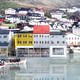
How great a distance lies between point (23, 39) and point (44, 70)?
642cm

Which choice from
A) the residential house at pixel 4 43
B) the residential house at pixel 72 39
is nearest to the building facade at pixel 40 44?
the residential house at pixel 4 43

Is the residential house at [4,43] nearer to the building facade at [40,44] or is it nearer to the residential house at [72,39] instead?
the building facade at [40,44]

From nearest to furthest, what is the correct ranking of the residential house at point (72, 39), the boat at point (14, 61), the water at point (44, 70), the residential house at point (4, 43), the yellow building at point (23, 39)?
the water at point (44, 70) < the boat at point (14, 61) < the residential house at point (4, 43) < the yellow building at point (23, 39) < the residential house at point (72, 39)

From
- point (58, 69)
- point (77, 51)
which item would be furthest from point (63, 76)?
point (77, 51)

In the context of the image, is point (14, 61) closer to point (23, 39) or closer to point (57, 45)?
point (23, 39)

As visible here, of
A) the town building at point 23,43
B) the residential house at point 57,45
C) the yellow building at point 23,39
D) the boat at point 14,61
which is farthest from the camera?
the yellow building at point 23,39

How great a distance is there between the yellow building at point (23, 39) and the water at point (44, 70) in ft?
8.25

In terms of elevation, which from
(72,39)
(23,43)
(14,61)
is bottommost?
(14,61)

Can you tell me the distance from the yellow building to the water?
2514 mm

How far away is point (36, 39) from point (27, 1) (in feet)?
185

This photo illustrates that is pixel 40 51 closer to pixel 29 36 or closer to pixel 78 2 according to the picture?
pixel 29 36

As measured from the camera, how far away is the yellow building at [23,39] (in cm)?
2644

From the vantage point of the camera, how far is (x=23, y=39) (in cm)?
2648

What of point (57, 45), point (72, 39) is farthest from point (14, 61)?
point (72, 39)
